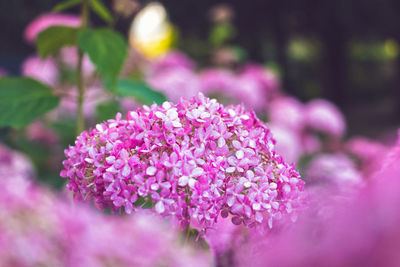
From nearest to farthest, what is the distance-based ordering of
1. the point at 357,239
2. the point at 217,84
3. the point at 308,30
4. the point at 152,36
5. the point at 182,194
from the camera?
the point at 357,239
the point at 182,194
the point at 217,84
the point at 152,36
the point at 308,30

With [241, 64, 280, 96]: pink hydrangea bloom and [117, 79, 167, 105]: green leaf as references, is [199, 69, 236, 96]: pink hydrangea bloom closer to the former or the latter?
[241, 64, 280, 96]: pink hydrangea bloom

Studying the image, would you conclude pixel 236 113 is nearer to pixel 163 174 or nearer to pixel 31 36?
pixel 163 174

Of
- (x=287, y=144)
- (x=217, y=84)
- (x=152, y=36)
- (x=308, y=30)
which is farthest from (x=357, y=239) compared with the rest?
(x=308, y=30)

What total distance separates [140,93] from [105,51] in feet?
0.40

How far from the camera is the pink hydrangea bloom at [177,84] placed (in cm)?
165

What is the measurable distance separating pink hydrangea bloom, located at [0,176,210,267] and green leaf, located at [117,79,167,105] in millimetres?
182

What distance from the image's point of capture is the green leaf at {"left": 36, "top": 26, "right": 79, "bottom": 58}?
786 millimetres

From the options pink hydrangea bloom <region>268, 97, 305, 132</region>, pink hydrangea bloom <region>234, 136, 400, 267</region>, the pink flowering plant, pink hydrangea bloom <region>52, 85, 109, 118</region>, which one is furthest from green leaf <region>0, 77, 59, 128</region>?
pink hydrangea bloom <region>268, 97, 305, 132</region>

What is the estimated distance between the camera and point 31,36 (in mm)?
1467

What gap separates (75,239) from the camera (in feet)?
2.76

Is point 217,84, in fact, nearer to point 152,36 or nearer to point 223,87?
point 223,87

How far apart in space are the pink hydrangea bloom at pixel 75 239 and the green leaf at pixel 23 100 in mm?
154

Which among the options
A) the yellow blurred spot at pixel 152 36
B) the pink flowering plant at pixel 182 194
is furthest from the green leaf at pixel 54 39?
the yellow blurred spot at pixel 152 36

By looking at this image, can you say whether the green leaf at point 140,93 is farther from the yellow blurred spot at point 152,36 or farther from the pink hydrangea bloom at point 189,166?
the yellow blurred spot at point 152,36
